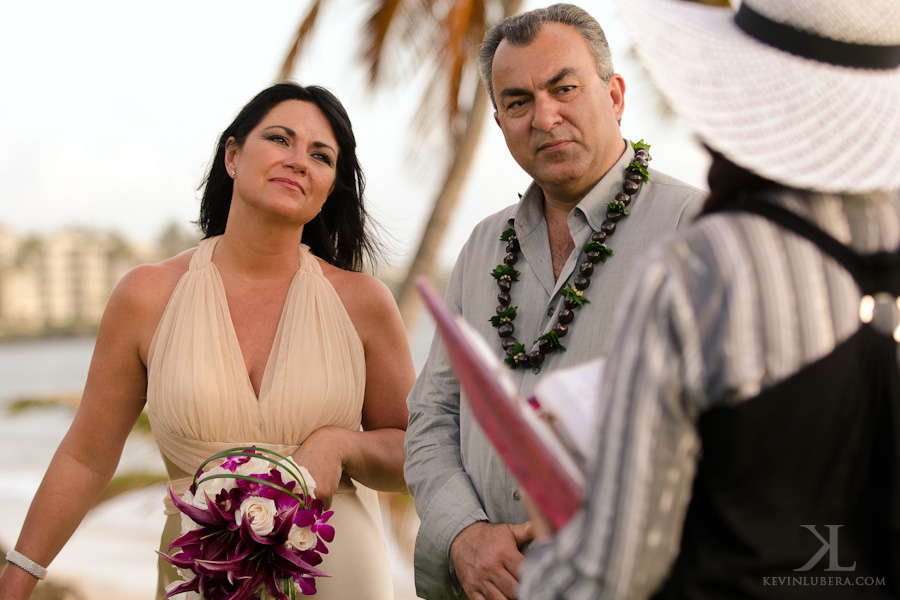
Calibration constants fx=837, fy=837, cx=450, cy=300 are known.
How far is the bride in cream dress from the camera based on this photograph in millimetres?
3117

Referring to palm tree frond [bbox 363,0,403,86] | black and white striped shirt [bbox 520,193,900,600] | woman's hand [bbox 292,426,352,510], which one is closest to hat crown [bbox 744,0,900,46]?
black and white striped shirt [bbox 520,193,900,600]

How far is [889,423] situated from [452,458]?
162cm

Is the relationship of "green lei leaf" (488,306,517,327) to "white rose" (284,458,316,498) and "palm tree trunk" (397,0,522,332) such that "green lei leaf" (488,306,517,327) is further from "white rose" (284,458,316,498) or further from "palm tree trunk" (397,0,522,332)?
"palm tree trunk" (397,0,522,332)

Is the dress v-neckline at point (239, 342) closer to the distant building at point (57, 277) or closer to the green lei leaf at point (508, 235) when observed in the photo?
the green lei leaf at point (508, 235)

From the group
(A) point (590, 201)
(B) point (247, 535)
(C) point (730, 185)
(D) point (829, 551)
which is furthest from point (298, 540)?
(C) point (730, 185)

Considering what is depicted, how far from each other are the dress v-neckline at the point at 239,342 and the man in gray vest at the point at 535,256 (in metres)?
0.61

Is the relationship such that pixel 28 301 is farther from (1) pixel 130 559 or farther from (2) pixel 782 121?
(2) pixel 782 121

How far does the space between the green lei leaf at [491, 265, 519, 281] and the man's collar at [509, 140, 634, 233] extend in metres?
0.14

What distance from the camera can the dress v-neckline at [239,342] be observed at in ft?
10.5

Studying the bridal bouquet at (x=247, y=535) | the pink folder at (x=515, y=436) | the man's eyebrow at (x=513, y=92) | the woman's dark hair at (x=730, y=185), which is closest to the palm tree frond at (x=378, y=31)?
the man's eyebrow at (x=513, y=92)

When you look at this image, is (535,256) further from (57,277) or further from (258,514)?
(57,277)

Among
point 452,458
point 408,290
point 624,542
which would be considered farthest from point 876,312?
point 408,290

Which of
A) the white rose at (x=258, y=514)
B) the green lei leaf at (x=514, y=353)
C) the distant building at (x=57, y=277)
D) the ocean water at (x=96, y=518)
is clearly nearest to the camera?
the white rose at (x=258, y=514)

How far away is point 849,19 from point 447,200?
7758 millimetres
